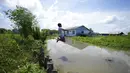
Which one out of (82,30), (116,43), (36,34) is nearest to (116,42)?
(116,43)

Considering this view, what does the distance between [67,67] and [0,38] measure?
3.61 metres

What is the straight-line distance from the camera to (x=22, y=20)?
12.4 meters

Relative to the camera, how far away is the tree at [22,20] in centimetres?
1228

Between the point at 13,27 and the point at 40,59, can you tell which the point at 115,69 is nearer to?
the point at 40,59

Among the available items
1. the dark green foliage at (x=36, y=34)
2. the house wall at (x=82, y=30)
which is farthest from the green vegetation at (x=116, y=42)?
the house wall at (x=82, y=30)

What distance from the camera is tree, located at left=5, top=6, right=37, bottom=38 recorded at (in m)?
12.3

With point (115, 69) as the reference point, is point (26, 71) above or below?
above

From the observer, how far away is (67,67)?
750 cm

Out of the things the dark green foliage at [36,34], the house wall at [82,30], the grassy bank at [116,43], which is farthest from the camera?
the house wall at [82,30]

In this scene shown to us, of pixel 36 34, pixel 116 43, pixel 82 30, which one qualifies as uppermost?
pixel 82 30

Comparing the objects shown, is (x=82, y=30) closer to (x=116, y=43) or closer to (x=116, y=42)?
(x=116, y=42)

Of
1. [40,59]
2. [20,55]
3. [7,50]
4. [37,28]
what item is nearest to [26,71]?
[7,50]

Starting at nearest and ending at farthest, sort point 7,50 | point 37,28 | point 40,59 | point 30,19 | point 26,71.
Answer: point 26,71, point 7,50, point 40,59, point 37,28, point 30,19

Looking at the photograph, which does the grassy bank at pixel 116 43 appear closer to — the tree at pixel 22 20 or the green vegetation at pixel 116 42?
the green vegetation at pixel 116 42
